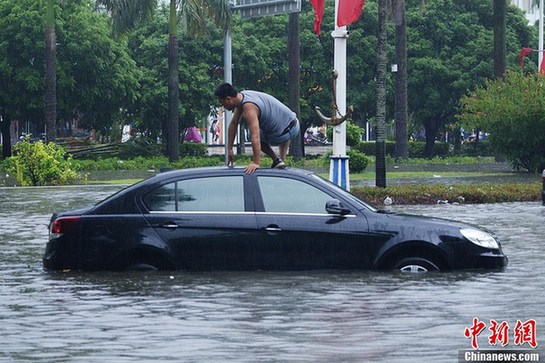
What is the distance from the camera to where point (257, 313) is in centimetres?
1084

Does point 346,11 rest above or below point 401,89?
above

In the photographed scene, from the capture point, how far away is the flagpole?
78.7 feet

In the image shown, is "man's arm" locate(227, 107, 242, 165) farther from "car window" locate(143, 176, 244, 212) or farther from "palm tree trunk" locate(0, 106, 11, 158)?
"palm tree trunk" locate(0, 106, 11, 158)

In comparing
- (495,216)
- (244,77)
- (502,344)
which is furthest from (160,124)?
(502,344)

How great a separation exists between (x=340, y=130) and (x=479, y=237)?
37.3 feet

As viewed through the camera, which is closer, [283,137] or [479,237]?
[479,237]

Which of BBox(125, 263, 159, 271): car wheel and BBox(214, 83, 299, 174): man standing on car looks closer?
BBox(125, 263, 159, 271): car wheel

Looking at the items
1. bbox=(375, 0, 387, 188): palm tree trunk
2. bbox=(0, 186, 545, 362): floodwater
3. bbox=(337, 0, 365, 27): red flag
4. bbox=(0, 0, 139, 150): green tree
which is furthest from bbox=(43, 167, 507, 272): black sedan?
bbox=(0, 0, 139, 150): green tree

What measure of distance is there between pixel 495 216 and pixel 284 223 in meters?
10.4

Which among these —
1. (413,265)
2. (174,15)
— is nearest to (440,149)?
(174,15)

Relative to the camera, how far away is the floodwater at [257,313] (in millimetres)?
9047

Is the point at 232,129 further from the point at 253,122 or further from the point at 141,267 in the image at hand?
the point at 141,267

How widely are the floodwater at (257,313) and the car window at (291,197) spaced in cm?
65

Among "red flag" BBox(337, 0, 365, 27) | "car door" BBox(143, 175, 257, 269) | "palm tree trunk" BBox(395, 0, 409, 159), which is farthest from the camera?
"palm tree trunk" BBox(395, 0, 409, 159)
